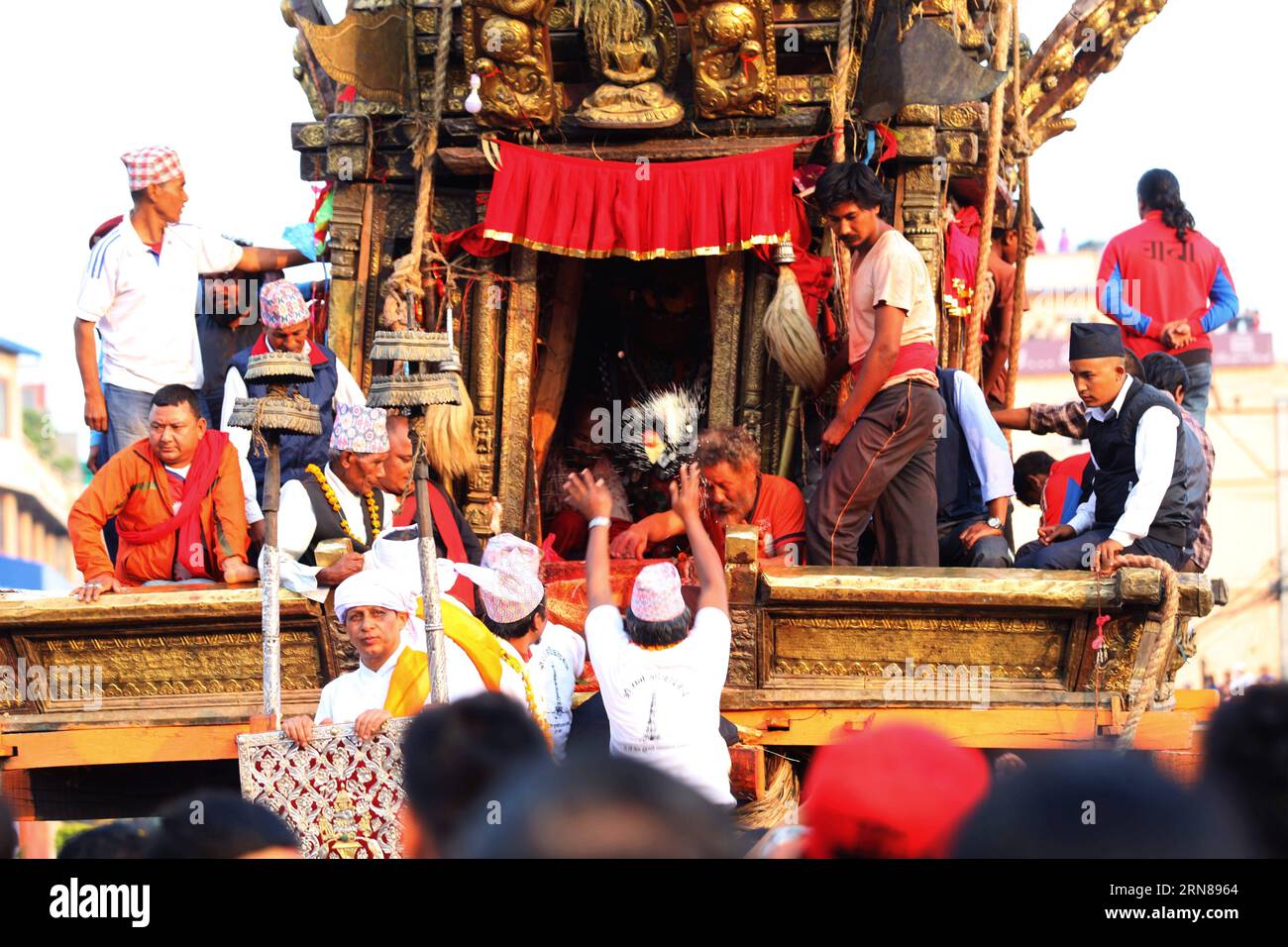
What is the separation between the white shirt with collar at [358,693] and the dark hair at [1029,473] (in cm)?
458

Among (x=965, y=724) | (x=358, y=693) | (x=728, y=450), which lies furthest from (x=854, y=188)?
(x=358, y=693)

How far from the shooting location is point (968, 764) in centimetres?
334

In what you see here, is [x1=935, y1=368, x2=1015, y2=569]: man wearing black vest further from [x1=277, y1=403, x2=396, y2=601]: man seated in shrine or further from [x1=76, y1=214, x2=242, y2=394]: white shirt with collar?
[x1=76, y1=214, x2=242, y2=394]: white shirt with collar

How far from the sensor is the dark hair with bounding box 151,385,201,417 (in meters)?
7.82

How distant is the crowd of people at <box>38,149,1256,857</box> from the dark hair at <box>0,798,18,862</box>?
2.59 feet

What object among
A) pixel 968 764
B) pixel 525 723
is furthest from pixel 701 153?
pixel 968 764

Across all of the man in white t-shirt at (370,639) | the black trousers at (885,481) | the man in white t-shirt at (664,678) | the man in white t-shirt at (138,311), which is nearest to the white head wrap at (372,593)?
the man in white t-shirt at (370,639)

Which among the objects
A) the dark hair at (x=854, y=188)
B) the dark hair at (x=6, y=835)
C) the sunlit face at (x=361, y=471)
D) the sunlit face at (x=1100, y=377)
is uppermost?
the dark hair at (x=854, y=188)

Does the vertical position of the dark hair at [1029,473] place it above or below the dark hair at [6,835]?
above

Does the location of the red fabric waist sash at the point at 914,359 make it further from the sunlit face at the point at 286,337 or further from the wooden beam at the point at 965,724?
the sunlit face at the point at 286,337

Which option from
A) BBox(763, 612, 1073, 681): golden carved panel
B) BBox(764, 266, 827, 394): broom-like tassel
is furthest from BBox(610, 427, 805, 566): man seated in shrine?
BBox(764, 266, 827, 394): broom-like tassel

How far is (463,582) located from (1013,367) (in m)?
4.21

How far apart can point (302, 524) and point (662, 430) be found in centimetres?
321

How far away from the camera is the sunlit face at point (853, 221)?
26.0ft
